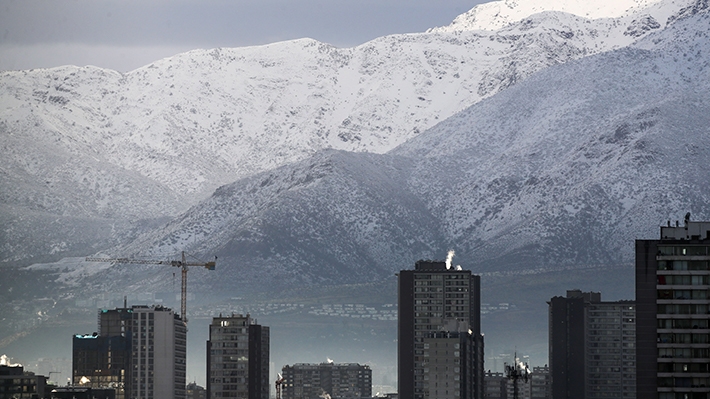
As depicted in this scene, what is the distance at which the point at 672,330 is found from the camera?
146625 mm

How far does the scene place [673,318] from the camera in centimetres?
14662

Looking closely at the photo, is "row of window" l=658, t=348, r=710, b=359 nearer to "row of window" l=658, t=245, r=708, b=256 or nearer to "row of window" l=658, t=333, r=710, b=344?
"row of window" l=658, t=333, r=710, b=344

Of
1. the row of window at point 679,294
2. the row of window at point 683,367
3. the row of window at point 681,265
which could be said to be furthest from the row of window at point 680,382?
the row of window at point 681,265

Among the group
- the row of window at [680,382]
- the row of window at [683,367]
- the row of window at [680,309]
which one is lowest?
the row of window at [680,382]

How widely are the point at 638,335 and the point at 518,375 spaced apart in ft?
61.0

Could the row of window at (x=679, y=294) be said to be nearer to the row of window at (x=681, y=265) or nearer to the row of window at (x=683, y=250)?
the row of window at (x=681, y=265)

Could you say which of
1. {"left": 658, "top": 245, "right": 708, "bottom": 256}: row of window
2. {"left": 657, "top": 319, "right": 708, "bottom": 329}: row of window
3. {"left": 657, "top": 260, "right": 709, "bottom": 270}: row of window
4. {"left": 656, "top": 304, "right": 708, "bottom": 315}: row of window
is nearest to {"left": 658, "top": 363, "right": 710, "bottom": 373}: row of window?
{"left": 657, "top": 319, "right": 708, "bottom": 329}: row of window

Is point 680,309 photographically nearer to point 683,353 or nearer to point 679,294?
point 679,294

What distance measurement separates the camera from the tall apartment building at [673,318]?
14550 cm

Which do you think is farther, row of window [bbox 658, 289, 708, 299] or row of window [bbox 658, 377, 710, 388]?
row of window [bbox 658, 289, 708, 299]

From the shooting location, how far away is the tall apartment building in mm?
145500

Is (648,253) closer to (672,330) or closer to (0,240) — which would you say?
(672,330)

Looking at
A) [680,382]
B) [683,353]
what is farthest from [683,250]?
[680,382]

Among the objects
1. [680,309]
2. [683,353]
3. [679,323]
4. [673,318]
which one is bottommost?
[683,353]
